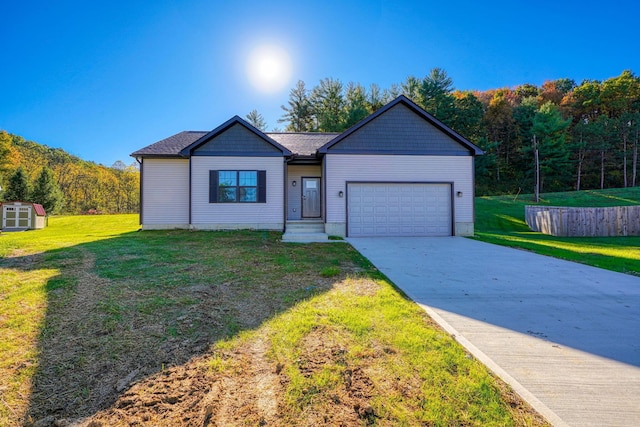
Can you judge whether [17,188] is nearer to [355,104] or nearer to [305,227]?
[305,227]

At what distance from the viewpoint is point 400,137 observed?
11.5 meters

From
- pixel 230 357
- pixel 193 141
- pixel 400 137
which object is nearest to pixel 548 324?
pixel 230 357

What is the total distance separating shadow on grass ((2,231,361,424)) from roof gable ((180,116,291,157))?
5398mm

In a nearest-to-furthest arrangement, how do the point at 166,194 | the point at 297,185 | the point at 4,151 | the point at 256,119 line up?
the point at 166,194 < the point at 297,185 < the point at 4,151 < the point at 256,119

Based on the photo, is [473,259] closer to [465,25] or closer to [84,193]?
[465,25]

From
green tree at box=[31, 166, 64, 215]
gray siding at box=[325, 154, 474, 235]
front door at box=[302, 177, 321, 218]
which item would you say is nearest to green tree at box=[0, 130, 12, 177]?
green tree at box=[31, 166, 64, 215]

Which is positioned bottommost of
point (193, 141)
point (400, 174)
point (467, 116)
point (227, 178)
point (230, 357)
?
point (230, 357)

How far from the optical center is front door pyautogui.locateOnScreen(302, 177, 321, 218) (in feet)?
43.9

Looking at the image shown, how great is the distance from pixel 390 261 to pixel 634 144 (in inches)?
1635

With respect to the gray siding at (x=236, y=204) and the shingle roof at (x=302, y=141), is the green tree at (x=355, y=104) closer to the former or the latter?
the shingle roof at (x=302, y=141)

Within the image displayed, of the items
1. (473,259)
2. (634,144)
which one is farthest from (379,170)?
(634,144)

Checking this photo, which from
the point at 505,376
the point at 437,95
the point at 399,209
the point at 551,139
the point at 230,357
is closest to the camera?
the point at 505,376

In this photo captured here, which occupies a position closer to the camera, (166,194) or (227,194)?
(227,194)

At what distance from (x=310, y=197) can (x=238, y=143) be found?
13.3 ft
